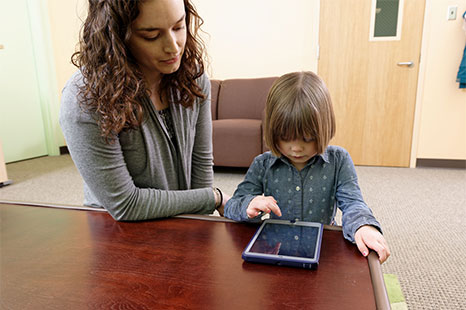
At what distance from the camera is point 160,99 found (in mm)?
855

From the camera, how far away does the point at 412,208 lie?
186 centimetres

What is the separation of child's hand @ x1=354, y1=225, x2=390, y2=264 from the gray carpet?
0.69 metres

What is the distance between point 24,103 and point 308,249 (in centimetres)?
375

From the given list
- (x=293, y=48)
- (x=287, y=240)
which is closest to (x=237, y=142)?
(x=293, y=48)

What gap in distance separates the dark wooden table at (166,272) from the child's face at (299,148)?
0.19 metres

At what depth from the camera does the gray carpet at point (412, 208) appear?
114cm

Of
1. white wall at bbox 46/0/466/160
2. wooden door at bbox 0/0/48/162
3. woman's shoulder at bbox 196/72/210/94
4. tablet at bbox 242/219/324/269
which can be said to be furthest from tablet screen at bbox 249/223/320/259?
wooden door at bbox 0/0/48/162

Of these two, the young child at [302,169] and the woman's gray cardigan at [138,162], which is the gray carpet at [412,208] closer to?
the young child at [302,169]

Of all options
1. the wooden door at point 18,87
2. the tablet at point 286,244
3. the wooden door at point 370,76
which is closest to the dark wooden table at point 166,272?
the tablet at point 286,244

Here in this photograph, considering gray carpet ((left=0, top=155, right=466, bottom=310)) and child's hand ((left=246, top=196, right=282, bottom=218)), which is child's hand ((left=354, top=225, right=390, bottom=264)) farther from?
gray carpet ((left=0, top=155, right=466, bottom=310))

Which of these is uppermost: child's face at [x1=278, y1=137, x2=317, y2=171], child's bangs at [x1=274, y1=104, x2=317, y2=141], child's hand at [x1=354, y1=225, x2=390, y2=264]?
child's bangs at [x1=274, y1=104, x2=317, y2=141]

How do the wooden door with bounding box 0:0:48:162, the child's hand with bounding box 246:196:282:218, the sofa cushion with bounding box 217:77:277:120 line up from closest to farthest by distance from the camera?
1. the child's hand with bounding box 246:196:282:218
2. the sofa cushion with bounding box 217:77:277:120
3. the wooden door with bounding box 0:0:48:162

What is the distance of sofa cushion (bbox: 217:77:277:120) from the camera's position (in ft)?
9.48

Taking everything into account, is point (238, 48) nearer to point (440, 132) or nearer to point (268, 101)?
point (440, 132)
